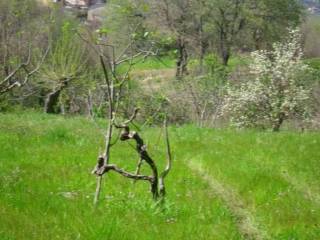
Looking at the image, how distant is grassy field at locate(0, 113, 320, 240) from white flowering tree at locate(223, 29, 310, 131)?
816cm

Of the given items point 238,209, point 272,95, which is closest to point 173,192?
point 238,209

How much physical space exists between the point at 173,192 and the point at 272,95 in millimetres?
14574

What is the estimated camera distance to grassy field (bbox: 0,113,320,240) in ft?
21.7

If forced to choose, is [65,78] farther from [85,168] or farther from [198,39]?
[198,39]

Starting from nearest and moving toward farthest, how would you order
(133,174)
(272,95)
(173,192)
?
(133,174), (173,192), (272,95)

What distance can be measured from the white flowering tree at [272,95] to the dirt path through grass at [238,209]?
12.2 metres

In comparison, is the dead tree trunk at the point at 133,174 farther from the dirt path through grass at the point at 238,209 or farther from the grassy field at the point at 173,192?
the dirt path through grass at the point at 238,209

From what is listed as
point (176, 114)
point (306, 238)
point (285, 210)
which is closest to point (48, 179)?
point (285, 210)

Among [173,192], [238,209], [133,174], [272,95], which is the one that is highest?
[133,174]

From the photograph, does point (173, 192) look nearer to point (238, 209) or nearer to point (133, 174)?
point (238, 209)

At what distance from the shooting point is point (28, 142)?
1318 cm

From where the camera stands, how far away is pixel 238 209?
26.6 ft

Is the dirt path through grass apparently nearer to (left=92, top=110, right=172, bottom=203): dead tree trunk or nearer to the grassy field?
the grassy field

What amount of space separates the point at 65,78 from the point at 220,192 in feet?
64.7
